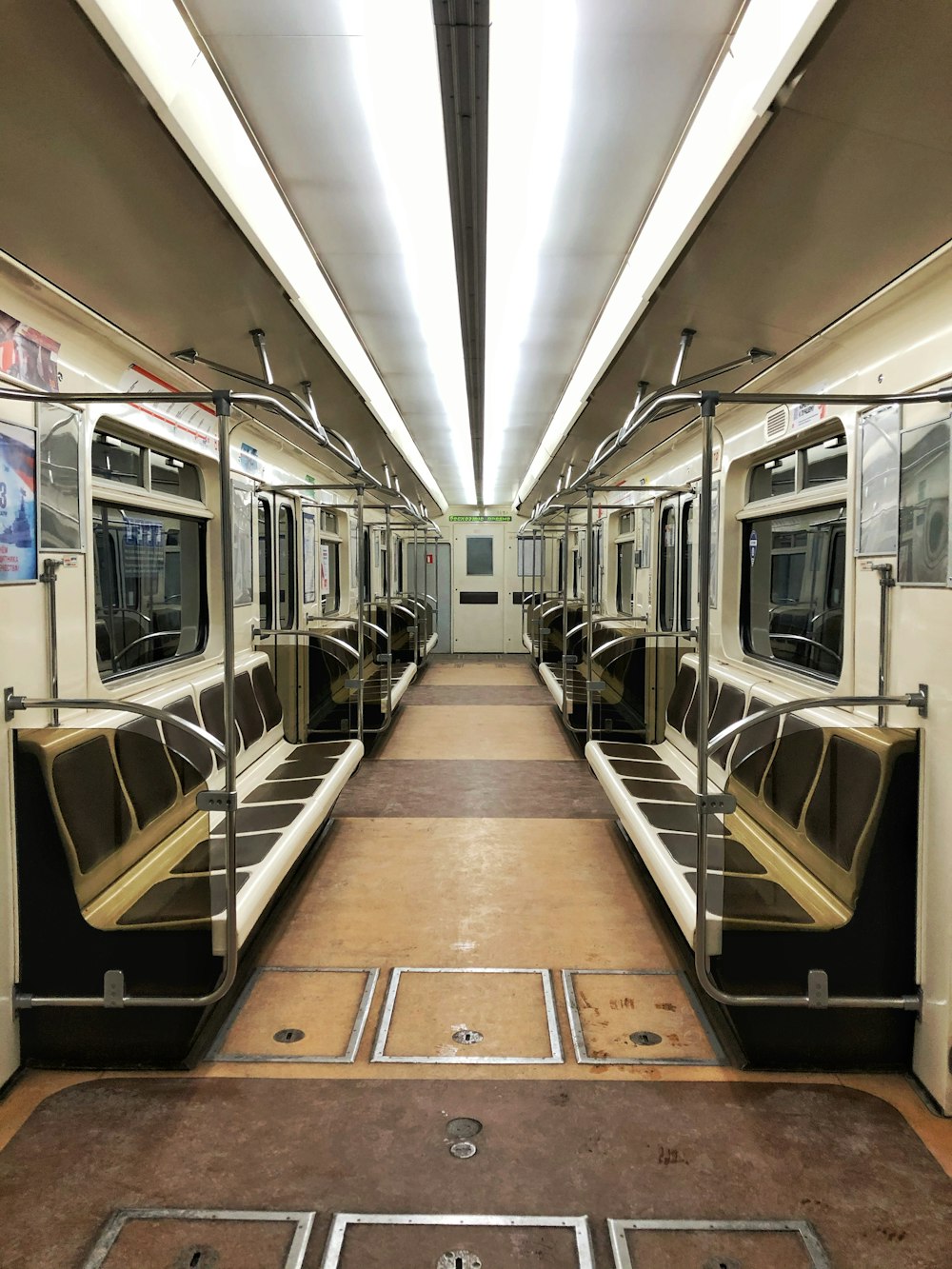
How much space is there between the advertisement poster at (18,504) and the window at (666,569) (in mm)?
4834

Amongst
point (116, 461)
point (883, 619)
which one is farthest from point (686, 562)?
point (116, 461)

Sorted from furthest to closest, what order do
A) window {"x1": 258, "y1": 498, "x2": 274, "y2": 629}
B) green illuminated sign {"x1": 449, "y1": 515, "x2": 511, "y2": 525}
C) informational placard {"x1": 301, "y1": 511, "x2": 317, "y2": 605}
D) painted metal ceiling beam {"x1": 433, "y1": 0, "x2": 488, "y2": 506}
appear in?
green illuminated sign {"x1": 449, "y1": 515, "x2": 511, "y2": 525} < informational placard {"x1": 301, "y1": 511, "x2": 317, "y2": 605} < window {"x1": 258, "y1": 498, "x2": 274, "y2": 629} < painted metal ceiling beam {"x1": 433, "y1": 0, "x2": 488, "y2": 506}

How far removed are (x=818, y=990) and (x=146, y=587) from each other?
3284 millimetres

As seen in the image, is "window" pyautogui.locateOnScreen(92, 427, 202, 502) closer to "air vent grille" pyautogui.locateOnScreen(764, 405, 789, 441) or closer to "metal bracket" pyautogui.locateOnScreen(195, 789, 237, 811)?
"metal bracket" pyautogui.locateOnScreen(195, 789, 237, 811)

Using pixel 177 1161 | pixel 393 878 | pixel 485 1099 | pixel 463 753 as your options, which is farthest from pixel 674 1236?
pixel 463 753

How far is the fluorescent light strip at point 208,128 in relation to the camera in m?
1.47

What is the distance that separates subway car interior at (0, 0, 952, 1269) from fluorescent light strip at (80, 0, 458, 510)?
0.05ft

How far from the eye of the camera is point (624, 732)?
636cm

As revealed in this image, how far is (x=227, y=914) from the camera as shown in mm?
2537

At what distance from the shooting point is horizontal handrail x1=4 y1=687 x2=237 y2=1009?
7.89 ft

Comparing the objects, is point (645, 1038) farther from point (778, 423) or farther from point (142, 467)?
point (142, 467)

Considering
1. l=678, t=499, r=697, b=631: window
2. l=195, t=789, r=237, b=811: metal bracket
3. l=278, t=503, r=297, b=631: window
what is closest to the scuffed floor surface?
l=195, t=789, r=237, b=811: metal bracket

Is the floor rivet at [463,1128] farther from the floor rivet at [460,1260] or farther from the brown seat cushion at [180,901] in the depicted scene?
the brown seat cushion at [180,901]

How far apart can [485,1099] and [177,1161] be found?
32.1 inches
